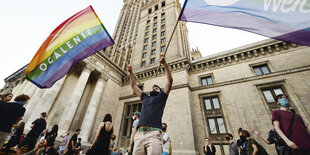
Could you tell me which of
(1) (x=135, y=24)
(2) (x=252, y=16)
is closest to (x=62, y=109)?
(2) (x=252, y=16)

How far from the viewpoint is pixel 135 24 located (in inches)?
1567

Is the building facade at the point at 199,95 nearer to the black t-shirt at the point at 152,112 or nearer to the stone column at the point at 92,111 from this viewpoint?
the stone column at the point at 92,111

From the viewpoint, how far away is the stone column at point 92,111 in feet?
41.7

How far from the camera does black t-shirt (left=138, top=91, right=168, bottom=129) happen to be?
79.0 inches

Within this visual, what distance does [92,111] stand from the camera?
14.0 metres

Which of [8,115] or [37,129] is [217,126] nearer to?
[37,129]

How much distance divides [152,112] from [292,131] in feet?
9.87

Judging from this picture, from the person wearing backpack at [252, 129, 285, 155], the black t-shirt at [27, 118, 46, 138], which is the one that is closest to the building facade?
the black t-shirt at [27, 118, 46, 138]

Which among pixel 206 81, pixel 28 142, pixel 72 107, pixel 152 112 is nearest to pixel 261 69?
pixel 206 81

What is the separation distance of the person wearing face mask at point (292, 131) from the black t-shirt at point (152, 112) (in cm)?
261

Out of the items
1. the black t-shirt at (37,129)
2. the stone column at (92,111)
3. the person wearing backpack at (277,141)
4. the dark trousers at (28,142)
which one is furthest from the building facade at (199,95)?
the person wearing backpack at (277,141)

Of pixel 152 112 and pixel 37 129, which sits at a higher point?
pixel 152 112

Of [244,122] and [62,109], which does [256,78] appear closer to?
[244,122]

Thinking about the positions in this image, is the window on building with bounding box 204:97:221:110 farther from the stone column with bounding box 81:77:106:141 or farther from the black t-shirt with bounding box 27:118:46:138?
the black t-shirt with bounding box 27:118:46:138
